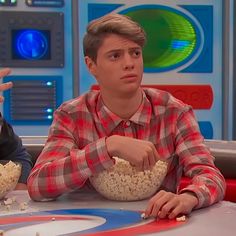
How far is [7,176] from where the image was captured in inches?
48.4

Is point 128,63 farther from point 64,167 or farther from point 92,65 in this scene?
point 64,167

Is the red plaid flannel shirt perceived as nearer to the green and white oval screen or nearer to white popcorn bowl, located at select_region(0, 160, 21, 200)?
white popcorn bowl, located at select_region(0, 160, 21, 200)

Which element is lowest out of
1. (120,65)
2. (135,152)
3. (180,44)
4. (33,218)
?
(33,218)

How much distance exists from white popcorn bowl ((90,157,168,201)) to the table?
0.06 feet

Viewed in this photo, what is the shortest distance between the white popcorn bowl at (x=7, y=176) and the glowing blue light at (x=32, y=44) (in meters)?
1.81

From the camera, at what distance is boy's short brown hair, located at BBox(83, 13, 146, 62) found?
130 centimetres

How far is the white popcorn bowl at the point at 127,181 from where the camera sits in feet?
3.80

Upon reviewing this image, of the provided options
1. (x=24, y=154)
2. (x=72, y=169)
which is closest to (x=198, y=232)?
(x=72, y=169)

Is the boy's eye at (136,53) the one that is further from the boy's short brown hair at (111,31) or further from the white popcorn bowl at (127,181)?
the white popcorn bowl at (127,181)

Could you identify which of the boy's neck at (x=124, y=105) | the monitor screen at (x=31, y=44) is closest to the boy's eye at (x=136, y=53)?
the boy's neck at (x=124, y=105)

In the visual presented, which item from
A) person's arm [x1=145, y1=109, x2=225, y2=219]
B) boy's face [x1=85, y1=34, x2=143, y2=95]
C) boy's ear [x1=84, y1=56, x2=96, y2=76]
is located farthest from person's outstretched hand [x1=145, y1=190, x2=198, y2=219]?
boy's ear [x1=84, y1=56, x2=96, y2=76]

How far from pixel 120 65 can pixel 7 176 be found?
37cm

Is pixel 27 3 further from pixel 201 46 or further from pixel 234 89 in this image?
pixel 234 89

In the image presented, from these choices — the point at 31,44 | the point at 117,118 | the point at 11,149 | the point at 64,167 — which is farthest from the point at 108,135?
the point at 31,44
